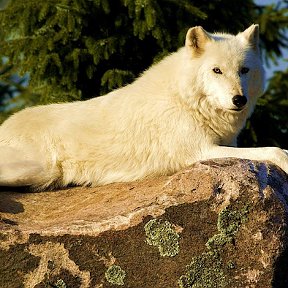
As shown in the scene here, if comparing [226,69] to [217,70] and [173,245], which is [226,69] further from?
[173,245]

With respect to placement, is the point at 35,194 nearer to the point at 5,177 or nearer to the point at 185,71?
the point at 5,177

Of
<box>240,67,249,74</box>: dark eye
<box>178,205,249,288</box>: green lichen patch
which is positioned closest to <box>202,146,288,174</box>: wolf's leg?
<box>240,67,249,74</box>: dark eye

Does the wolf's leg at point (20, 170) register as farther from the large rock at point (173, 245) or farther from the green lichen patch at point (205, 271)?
the green lichen patch at point (205, 271)

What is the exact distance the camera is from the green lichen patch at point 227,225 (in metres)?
5.98

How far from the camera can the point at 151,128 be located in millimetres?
7477

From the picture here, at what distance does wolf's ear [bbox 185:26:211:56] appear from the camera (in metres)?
7.43

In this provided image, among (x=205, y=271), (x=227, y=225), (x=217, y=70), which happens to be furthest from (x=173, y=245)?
(x=217, y=70)

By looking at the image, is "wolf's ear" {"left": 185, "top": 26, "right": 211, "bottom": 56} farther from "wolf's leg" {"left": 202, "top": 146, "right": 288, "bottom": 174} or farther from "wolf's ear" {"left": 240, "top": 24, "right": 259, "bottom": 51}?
"wolf's leg" {"left": 202, "top": 146, "right": 288, "bottom": 174}

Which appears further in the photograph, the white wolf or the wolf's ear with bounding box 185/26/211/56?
the wolf's ear with bounding box 185/26/211/56

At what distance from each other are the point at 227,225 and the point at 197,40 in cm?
228

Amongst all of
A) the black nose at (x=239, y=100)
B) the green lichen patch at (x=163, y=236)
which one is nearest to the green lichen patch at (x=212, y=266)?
the green lichen patch at (x=163, y=236)

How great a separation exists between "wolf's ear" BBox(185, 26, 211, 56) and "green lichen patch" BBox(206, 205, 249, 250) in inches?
82.4

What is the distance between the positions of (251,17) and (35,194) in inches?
228

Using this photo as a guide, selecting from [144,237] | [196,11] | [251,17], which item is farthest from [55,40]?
[144,237]
